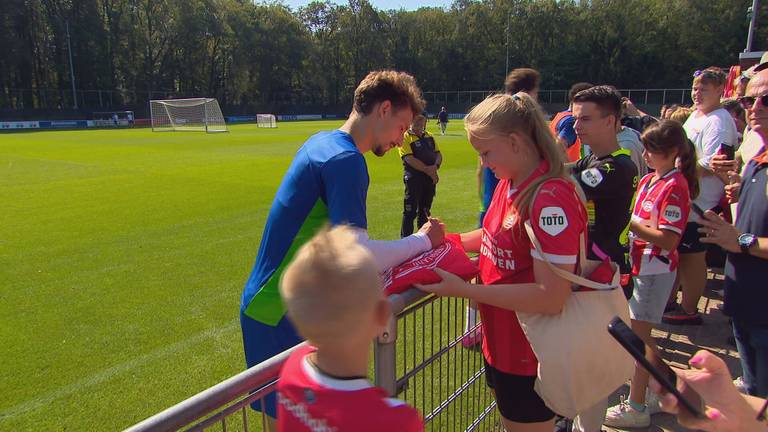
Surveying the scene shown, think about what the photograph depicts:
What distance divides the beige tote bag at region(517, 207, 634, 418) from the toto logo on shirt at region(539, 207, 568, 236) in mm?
53

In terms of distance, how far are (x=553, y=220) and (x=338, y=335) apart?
36.3 inches

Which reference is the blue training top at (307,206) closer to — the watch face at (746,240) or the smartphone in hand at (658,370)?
the smartphone in hand at (658,370)

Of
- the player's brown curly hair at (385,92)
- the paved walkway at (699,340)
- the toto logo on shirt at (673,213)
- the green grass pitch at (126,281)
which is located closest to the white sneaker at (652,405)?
the paved walkway at (699,340)

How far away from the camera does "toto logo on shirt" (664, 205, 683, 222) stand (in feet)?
10.9

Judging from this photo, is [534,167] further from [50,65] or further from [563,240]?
[50,65]

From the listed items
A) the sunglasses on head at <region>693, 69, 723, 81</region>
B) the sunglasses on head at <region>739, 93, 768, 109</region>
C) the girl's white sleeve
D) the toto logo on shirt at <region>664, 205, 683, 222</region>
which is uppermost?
the sunglasses on head at <region>693, 69, 723, 81</region>

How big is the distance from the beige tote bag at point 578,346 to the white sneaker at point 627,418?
1.72m

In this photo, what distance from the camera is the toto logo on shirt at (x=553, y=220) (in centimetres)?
177

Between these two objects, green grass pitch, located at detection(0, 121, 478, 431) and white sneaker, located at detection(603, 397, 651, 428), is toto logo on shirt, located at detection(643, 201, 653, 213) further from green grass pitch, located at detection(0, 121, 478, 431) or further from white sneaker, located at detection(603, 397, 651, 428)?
green grass pitch, located at detection(0, 121, 478, 431)

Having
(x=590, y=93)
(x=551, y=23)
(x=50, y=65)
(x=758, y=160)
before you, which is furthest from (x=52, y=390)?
(x=551, y=23)

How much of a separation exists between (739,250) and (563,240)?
1.16m

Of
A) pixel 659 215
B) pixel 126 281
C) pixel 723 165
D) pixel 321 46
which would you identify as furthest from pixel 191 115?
pixel 723 165

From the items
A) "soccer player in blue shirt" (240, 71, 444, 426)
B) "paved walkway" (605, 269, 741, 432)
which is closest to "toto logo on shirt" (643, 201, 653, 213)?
"paved walkway" (605, 269, 741, 432)

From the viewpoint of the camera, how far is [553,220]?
5.82 feet
